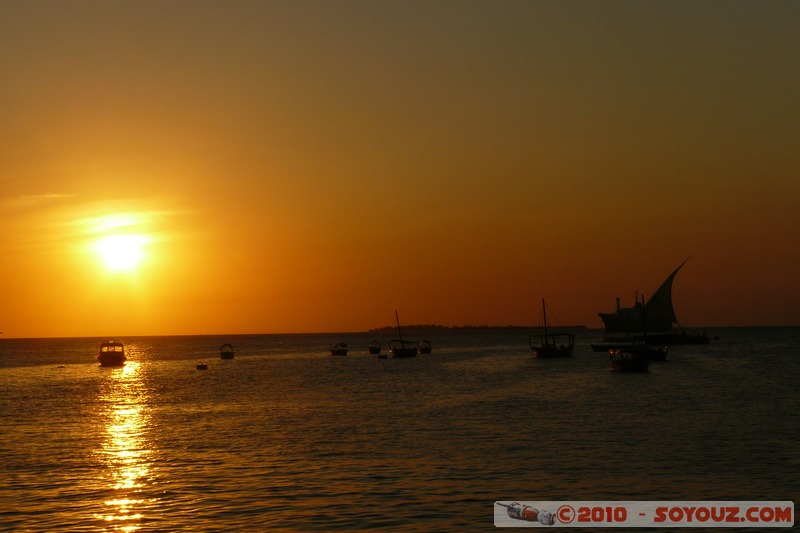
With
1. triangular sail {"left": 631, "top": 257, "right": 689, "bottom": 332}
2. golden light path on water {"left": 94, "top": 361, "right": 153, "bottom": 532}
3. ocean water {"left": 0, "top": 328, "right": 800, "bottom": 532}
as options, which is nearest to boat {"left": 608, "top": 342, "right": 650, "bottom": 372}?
ocean water {"left": 0, "top": 328, "right": 800, "bottom": 532}

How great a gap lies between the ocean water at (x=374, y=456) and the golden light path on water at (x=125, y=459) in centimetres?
11

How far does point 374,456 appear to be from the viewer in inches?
1547

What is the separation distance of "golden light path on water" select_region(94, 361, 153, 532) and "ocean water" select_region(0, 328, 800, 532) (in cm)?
11

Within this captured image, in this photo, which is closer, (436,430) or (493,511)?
(493,511)

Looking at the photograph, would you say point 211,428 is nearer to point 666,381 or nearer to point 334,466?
point 334,466

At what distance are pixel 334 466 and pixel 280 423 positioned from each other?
19.7 m

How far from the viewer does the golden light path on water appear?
90.8 feet

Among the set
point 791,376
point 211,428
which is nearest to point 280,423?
point 211,428

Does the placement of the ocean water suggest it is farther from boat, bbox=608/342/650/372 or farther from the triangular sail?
the triangular sail

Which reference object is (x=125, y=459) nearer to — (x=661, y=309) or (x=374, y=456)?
(x=374, y=456)

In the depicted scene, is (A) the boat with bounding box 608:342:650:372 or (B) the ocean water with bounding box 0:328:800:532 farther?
Result: (A) the boat with bounding box 608:342:650:372

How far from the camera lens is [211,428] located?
53.1 m

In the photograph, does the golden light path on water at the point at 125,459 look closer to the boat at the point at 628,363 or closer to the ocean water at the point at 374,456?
the ocean water at the point at 374,456

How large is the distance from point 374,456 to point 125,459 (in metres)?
11.5
